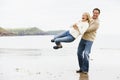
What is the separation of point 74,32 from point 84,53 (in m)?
1.51

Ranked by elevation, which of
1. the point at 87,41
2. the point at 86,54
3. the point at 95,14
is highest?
the point at 95,14

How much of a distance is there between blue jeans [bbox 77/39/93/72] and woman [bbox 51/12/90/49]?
2.85ft

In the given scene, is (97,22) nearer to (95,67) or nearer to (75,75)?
(75,75)

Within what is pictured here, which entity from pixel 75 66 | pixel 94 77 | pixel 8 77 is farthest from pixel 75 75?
pixel 75 66

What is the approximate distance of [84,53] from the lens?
18.8 m

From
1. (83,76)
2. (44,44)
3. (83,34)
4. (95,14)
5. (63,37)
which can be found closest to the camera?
(63,37)

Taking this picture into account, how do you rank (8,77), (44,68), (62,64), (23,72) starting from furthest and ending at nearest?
1. (62,64)
2. (44,68)
3. (23,72)
4. (8,77)

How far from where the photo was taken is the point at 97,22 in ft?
60.0

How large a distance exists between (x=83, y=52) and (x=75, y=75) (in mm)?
1365

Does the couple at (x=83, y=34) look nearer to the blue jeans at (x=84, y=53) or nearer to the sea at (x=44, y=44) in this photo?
the blue jeans at (x=84, y=53)

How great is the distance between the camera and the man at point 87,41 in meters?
18.2

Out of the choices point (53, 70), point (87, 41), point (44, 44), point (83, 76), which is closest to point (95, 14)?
point (87, 41)

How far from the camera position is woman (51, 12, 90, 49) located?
17016 millimetres

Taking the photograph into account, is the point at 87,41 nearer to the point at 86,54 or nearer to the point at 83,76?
the point at 86,54
